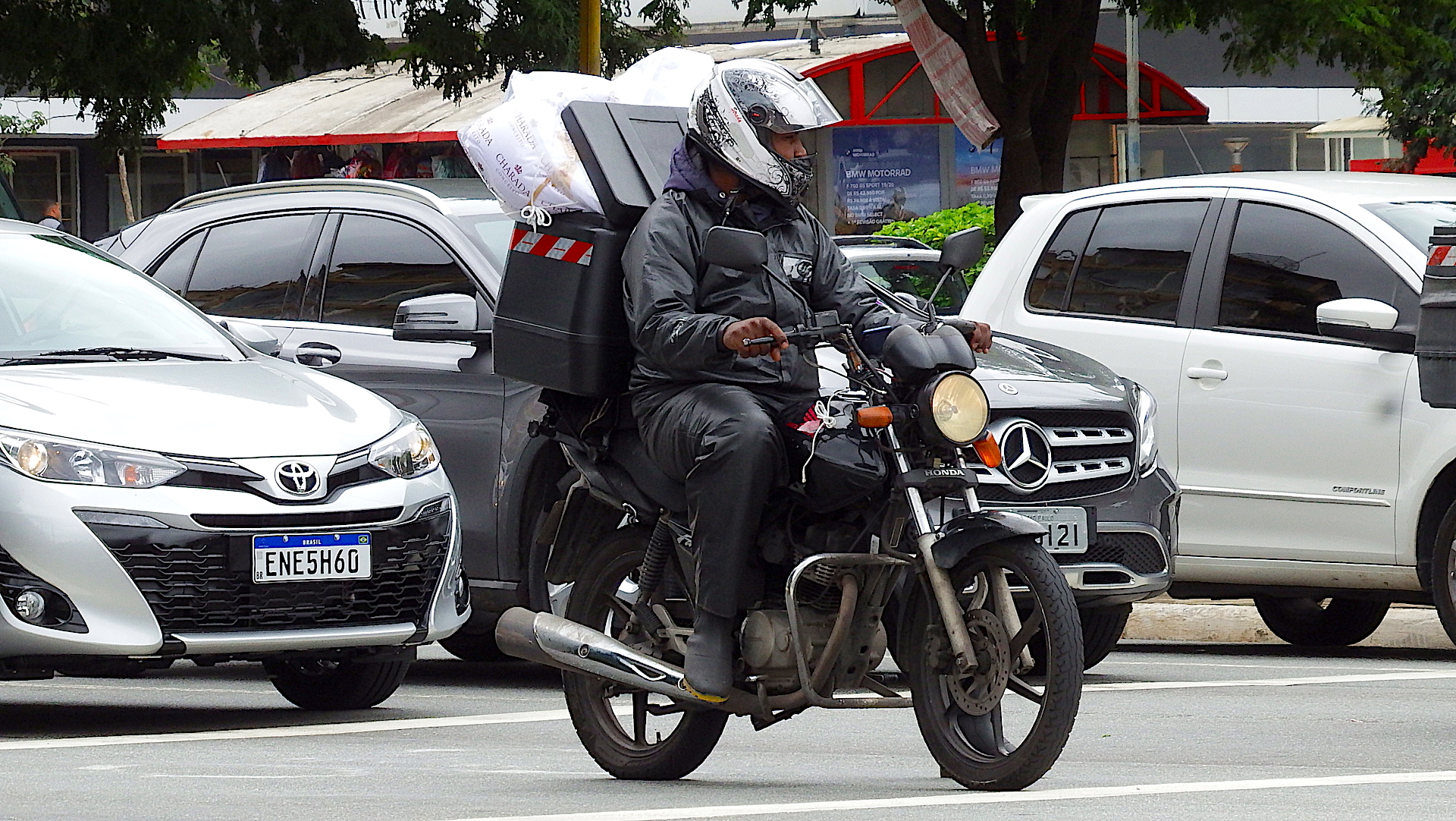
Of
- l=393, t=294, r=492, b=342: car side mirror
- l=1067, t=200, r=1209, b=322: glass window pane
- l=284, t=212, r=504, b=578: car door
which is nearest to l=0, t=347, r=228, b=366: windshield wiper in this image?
l=284, t=212, r=504, b=578: car door

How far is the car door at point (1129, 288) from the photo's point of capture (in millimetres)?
9945

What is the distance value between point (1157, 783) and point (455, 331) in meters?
3.41

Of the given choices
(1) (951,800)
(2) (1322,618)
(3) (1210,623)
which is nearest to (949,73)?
(3) (1210,623)

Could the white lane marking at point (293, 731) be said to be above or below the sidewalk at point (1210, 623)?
above

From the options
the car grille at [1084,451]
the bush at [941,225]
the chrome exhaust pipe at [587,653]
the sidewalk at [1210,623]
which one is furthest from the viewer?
the bush at [941,225]

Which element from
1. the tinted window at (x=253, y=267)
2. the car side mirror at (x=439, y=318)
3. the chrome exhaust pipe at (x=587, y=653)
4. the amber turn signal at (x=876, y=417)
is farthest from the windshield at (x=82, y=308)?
the amber turn signal at (x=876, y=417)

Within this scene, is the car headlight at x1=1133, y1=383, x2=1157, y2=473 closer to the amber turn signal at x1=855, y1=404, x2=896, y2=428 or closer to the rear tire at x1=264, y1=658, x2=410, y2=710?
the rear tire at x1=264, y1=658, x2=410, y2=710

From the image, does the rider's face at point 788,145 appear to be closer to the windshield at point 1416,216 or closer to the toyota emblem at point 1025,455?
the toyota emblem at point 1025,455

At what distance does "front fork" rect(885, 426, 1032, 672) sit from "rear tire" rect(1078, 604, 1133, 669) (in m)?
2.98

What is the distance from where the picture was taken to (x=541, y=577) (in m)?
8.20

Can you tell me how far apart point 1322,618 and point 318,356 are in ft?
14.9

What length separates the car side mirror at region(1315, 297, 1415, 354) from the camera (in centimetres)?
919

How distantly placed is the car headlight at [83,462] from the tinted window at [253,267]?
2493 millimetres

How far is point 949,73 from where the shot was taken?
61.3ft
